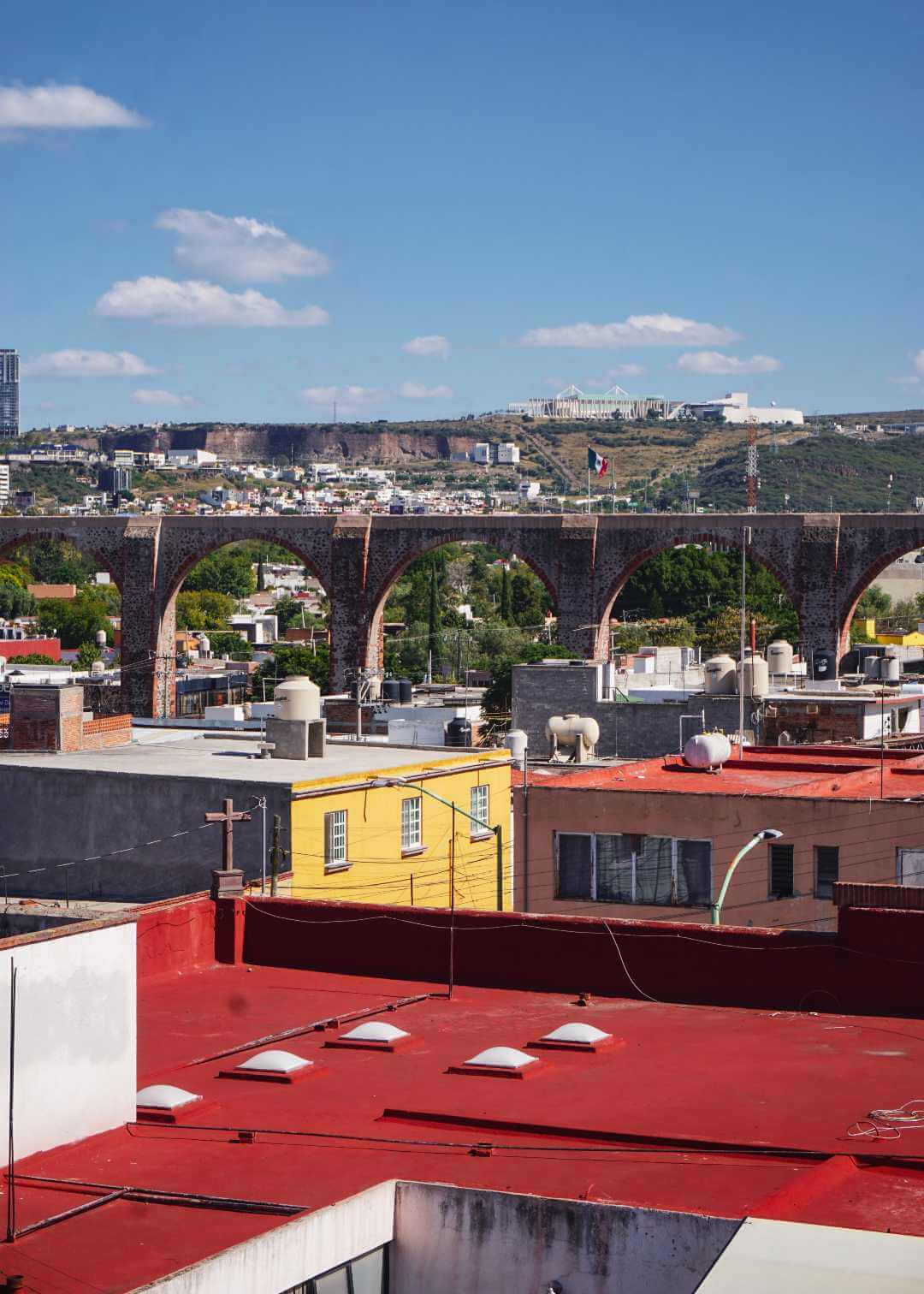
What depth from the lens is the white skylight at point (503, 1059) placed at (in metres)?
8.55

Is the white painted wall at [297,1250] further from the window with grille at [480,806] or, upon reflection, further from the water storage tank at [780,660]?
the water storage tank at [780,660]

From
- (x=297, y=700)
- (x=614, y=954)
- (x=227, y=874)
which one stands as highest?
(x=297, y=700)

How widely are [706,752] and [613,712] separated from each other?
9111 mm

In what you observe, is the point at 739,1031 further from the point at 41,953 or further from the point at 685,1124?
the point at 41,953

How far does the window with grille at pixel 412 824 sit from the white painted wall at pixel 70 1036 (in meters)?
9.34

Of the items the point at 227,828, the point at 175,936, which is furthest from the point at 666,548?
the point at 175,936

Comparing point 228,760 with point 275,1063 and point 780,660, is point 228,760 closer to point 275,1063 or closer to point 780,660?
point 275,1063

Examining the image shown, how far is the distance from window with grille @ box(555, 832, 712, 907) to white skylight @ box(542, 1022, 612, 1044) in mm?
6734

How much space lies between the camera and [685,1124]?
302 inches

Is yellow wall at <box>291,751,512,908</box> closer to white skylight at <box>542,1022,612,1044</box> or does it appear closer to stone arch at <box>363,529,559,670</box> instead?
white skylight at <box>542,1022,612,1044</box>

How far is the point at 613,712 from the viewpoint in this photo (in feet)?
88.8

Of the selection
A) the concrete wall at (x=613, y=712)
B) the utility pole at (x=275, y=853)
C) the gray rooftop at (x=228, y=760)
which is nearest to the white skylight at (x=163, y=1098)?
the utility pole at (x=275, y=853)

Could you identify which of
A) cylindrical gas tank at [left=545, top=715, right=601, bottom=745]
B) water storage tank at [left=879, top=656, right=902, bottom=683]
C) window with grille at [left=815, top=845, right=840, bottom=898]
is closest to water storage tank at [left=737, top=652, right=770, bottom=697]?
cylindrical gas tank at [left=545, top=715, right=601, bottom=745]

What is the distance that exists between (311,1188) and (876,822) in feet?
31.7
